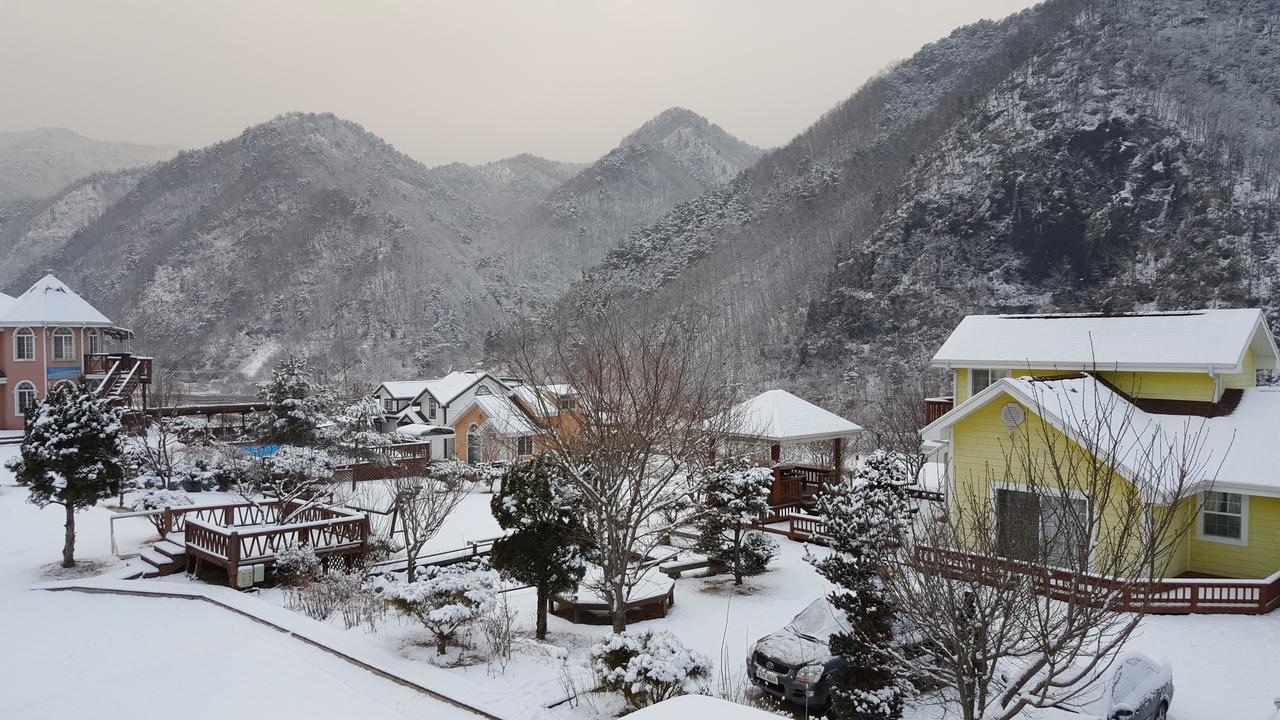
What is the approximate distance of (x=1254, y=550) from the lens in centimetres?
1372

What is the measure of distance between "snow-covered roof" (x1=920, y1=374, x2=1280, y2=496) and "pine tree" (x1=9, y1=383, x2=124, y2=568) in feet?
57.1

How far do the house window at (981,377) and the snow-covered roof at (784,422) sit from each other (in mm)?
3704

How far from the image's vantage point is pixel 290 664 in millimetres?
9898

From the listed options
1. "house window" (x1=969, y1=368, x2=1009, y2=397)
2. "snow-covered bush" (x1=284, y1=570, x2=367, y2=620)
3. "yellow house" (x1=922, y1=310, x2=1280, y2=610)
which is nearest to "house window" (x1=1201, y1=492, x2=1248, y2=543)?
"yellow house" (x1=922, y1=310, x2=1280, y2=610)

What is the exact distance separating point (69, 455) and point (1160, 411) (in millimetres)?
22823

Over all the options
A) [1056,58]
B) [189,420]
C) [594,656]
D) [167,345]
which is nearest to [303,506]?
[594,656]

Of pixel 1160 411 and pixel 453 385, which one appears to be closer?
pixel 1160 411

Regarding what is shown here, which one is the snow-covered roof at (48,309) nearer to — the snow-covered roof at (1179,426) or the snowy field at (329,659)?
the snowy field at (329,659)

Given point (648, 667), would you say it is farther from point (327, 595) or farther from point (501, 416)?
point (501, 416)

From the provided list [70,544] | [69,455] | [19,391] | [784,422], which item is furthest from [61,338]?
[784,422]

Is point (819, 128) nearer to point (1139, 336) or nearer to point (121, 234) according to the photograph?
point (1139, 336)

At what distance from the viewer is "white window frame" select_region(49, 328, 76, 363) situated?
3603 cm

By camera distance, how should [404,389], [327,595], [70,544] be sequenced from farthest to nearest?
[404,389] → [70,544] → [327,595]

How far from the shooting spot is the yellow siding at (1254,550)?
533 inches
